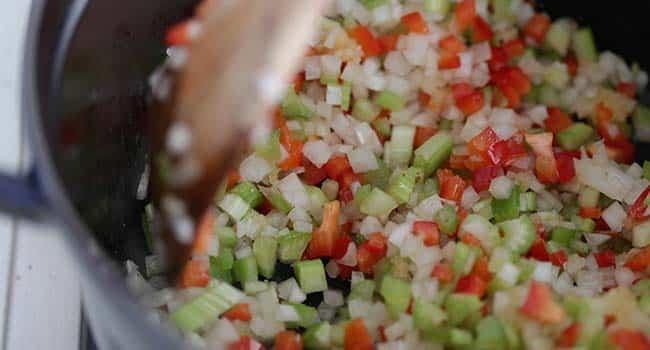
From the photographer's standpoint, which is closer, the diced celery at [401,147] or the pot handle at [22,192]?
the pot handle at [22,192]

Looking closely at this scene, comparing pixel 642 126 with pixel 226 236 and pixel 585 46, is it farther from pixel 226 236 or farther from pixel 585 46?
pixel 226 236

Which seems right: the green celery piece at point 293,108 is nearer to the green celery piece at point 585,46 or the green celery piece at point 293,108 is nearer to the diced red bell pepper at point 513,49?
the diced red bell pepper at point 513,49

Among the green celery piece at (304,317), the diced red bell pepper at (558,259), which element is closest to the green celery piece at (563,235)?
the diced red bell pepper at (558,259)

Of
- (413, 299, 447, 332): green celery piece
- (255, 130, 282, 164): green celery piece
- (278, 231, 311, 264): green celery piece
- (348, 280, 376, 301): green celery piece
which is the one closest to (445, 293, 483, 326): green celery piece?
(413, 299, 447, 332): green celery piece

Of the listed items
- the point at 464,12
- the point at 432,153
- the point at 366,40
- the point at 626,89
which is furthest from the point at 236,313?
the point at 626,89

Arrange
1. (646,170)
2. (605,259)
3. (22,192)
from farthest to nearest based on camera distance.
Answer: (646,170)
(605,259)
(22,192)

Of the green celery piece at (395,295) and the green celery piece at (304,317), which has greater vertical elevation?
the green celery piece at (395,295)

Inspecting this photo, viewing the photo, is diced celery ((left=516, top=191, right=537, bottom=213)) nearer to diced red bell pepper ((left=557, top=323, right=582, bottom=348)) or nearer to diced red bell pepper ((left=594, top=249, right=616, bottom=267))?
diced red bell pepper ((left=594, top=249, right=616, bottom=267))
